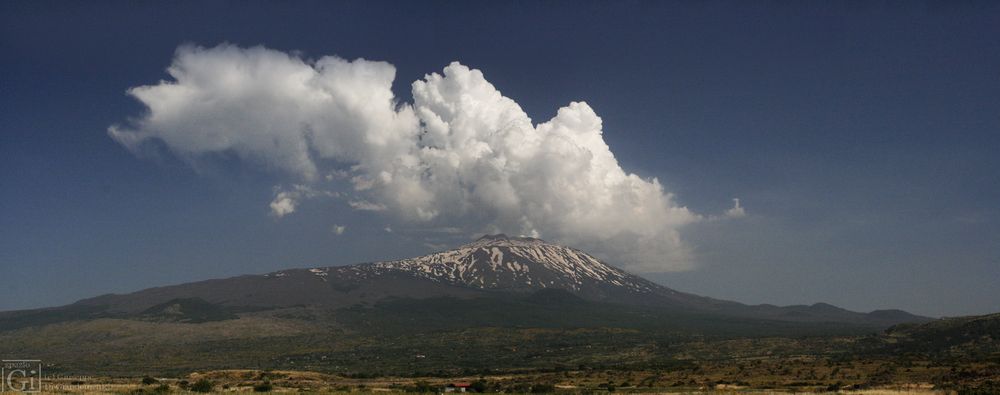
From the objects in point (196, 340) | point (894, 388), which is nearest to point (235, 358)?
point (196, 340)

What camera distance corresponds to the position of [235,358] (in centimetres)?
14225

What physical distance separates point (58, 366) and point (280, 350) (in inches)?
1726

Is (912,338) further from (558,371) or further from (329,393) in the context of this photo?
(329,393)

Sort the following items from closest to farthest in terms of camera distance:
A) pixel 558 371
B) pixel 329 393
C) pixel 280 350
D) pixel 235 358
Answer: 1. pixel 329 393
2. pixel 558 371
3. pixel 235 358
4. pixel 280 350

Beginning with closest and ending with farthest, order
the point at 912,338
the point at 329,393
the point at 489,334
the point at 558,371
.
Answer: the point at 329,393 < the point at 558,371 < the point at 912,338 < the point at 489,334

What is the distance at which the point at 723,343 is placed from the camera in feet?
429

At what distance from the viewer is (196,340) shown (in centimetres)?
19638

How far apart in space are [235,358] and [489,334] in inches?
2592

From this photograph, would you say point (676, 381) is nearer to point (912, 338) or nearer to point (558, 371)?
point (558, 371)

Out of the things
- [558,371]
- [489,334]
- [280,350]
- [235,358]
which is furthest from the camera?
[489,334]

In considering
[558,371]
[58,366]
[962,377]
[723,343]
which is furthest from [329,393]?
[58,366]

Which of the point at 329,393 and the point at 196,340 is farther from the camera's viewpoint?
the point at 196,340

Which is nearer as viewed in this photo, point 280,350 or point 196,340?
point 280,350

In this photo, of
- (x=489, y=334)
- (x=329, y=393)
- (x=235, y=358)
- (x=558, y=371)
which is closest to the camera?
(x=329, y=393)
